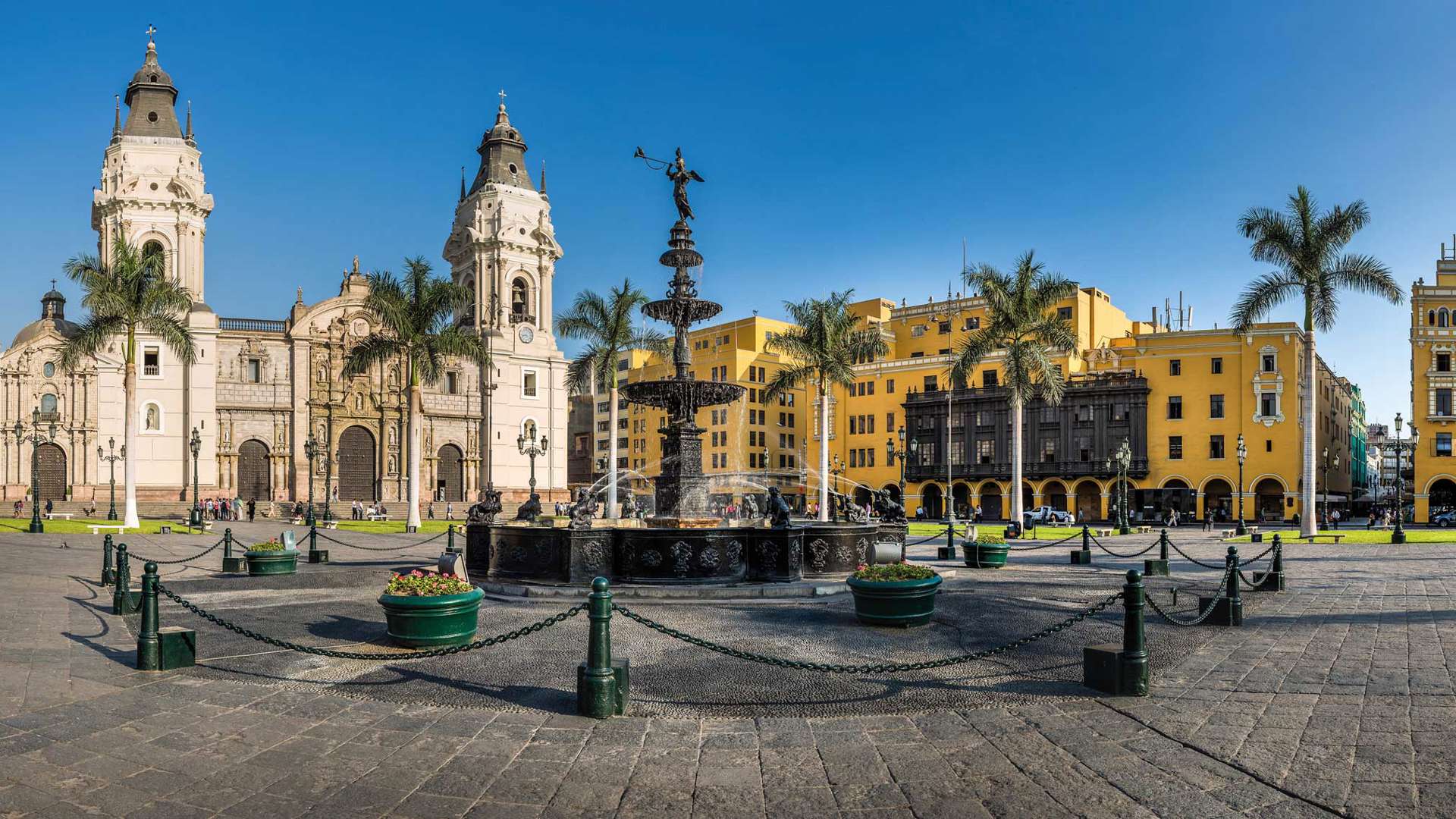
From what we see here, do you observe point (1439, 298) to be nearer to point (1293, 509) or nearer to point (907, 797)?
point (1293, 509)

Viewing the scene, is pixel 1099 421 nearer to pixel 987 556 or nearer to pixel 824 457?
pixel 824 457

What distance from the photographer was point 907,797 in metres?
5.82

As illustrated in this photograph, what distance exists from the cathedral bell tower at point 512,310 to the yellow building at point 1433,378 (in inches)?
2345

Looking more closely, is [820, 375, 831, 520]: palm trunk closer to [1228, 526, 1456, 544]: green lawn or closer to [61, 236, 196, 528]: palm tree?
[1228, 526, 1456, 544]: green lawn

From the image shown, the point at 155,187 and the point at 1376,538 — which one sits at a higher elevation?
the point at 155,187

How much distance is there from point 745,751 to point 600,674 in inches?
57.5

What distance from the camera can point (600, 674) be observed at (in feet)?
24.9

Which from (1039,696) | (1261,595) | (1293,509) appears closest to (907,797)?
(1039,696)

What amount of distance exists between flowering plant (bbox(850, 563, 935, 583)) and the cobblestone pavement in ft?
9.67

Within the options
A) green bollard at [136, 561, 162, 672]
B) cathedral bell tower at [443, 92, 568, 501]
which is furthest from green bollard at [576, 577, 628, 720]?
cathedral bell tower at [443, 92, 568, 501]

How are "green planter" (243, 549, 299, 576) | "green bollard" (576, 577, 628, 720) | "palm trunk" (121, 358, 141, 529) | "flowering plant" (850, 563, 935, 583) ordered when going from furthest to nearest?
"palm trunk" (121, 358, 141, 529), "green planter" (243, 549, 299, 576), "flowering plant" (850, 563, 935, 583), "green bollard" (576, 577, 628, 720)

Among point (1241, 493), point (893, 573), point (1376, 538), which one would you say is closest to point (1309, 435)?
point (1376, 538)

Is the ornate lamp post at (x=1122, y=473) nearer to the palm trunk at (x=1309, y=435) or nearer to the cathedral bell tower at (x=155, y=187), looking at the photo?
the palm trunk at (x=1309, y=435)

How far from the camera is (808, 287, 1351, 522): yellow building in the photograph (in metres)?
61.4
